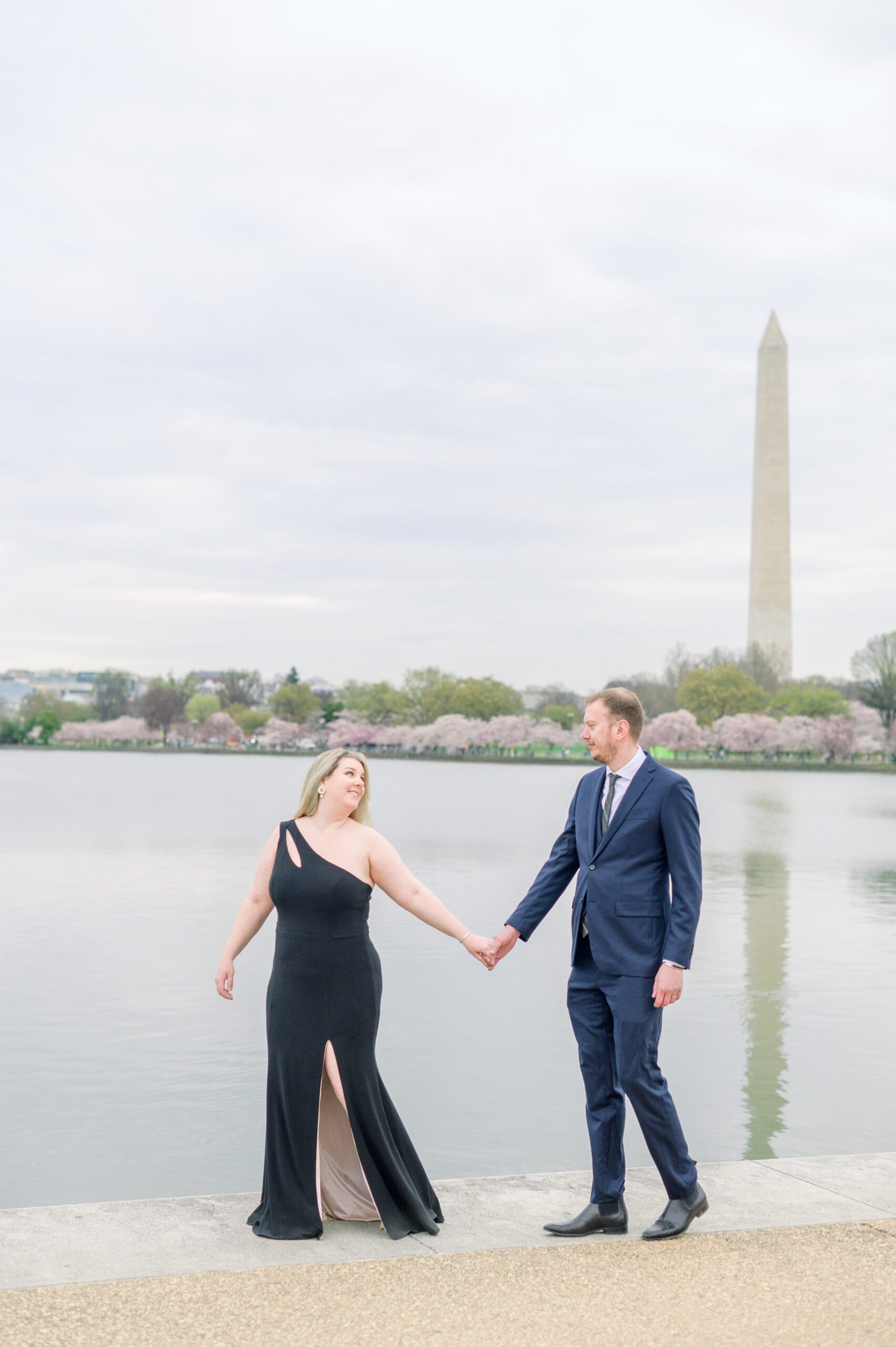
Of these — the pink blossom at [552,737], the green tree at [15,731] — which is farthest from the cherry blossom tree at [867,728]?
the green tree at [15,731]

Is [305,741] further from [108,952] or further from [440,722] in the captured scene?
[108,952]

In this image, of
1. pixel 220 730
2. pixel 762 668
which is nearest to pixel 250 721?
pixel 220 730

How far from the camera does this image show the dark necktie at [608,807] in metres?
6.15

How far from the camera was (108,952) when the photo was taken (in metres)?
17.8

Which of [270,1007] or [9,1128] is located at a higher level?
[270,1007]

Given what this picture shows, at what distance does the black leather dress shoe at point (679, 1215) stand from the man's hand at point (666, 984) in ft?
2.53

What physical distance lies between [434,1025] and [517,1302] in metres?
9.39

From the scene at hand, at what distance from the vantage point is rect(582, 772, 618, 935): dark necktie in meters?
6.15

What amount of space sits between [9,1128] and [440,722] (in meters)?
144

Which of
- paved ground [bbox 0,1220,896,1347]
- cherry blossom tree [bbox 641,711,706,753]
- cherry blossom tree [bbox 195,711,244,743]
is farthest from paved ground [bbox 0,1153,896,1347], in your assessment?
cherry blossom tree [bbox 195,711,244,743]

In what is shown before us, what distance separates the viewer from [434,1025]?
14.1 metres

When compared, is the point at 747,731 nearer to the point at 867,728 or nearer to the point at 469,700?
the point at 867,728

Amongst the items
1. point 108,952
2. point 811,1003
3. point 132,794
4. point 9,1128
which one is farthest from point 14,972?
point 132,794

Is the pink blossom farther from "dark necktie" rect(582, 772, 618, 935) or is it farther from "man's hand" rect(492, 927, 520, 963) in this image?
"dark necktie" rect(582, 772, 618, 935)
